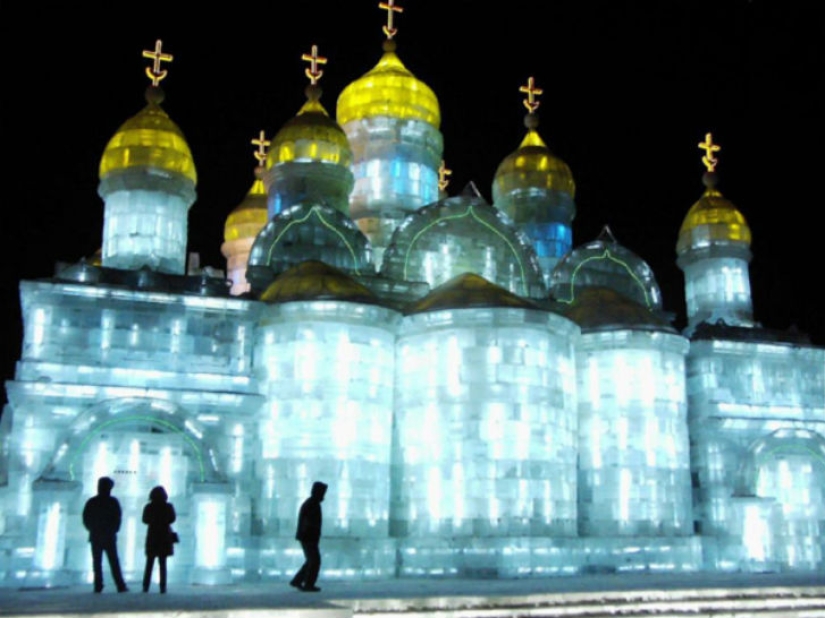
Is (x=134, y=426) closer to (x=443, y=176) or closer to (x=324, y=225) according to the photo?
(x=324, y=225)

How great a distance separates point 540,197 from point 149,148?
1000 centimetres

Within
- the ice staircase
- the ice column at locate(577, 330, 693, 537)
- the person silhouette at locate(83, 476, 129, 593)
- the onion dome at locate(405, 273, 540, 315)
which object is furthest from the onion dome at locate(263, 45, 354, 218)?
the ice staircase

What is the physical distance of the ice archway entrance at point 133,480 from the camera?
14.7 meters

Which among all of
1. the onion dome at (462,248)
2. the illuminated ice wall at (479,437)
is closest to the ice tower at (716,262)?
the onion dome at (462,248)

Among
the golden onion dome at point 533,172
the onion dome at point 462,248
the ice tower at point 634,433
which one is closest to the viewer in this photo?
the ice tower at point 634,433

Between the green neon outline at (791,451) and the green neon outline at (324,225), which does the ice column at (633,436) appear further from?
the green neon outline at (324,225)

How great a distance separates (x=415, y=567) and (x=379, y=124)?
11649 mm

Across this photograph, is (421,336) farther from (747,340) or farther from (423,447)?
(747,340)

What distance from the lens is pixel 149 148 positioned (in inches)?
746

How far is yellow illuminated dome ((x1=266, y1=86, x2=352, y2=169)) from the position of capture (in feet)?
69.8

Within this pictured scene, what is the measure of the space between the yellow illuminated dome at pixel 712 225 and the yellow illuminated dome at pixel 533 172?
3.04 metres

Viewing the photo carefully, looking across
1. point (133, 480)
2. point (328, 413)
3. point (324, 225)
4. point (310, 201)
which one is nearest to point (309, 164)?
point (310, 201)

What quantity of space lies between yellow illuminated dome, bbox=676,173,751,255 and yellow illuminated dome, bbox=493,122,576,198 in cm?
304

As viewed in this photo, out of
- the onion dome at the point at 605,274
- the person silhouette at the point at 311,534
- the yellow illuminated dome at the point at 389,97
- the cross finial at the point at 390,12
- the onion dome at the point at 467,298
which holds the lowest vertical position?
the person silhouette at the point at 311,534
